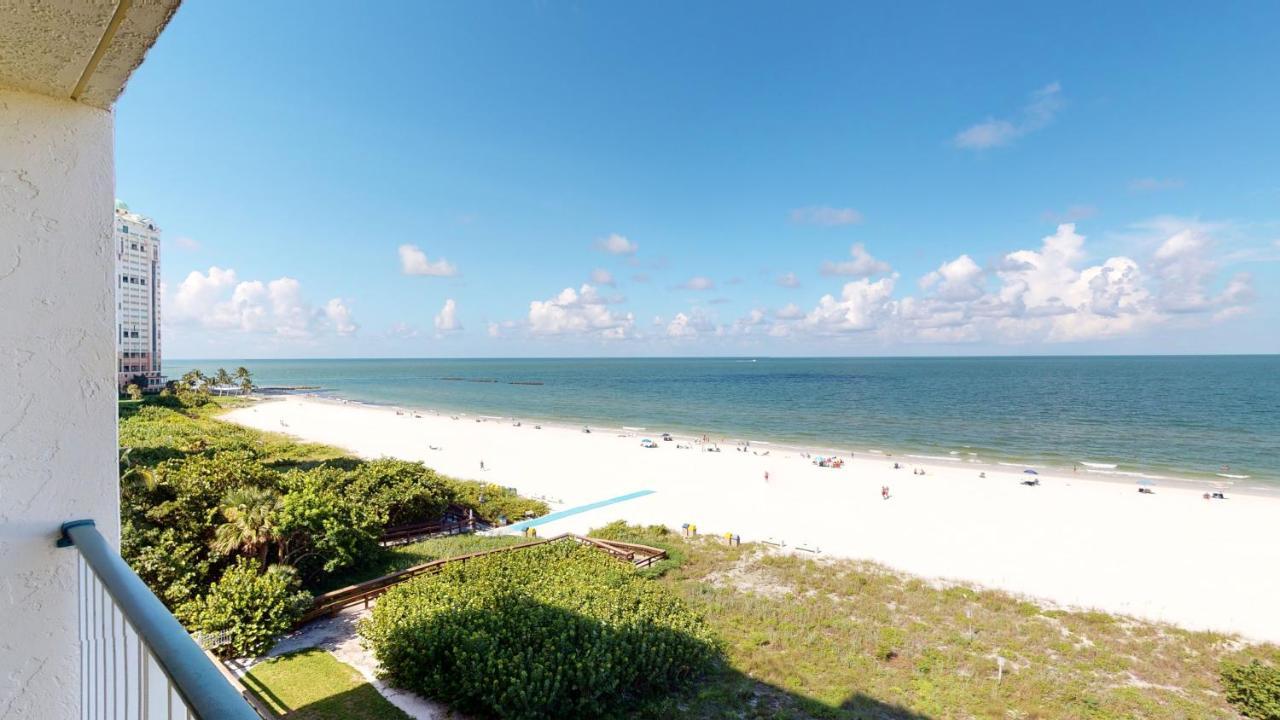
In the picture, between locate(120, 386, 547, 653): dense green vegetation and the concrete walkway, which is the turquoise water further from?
the concrete walkway

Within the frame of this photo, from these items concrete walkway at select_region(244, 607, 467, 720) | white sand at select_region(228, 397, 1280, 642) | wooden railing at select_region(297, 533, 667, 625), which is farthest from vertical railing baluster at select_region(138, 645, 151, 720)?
white sand at select_region(228, 397, 1280, 642)

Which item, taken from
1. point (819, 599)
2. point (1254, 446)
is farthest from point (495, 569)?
point (1254, 446)

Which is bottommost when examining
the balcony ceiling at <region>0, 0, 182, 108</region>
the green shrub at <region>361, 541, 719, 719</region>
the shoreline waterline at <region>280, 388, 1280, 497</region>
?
the shoreline waterline at <region>280, 388, 1280, 497</region>

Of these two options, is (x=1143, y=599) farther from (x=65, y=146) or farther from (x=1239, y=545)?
(x=65, y=146)

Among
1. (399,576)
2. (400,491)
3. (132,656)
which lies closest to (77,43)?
(132,656)

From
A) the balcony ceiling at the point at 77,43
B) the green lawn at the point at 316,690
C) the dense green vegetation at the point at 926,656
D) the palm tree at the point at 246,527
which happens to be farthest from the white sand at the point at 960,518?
the balcony ceiling at the point at 77,43

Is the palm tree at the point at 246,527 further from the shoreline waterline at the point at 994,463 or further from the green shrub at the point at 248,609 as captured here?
the shoreline waterline at the point at 994,463
